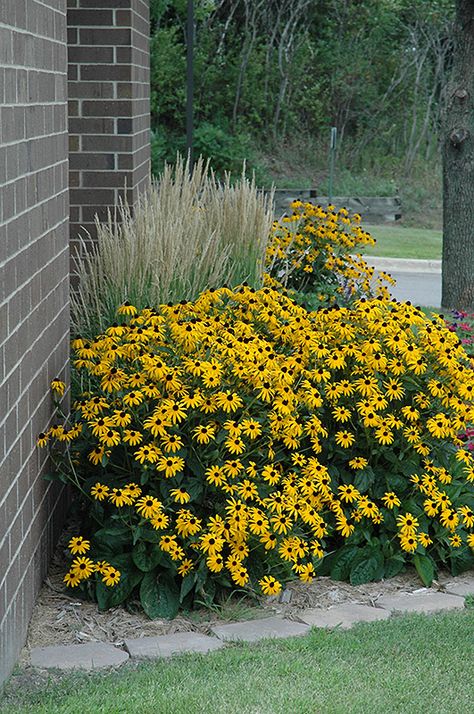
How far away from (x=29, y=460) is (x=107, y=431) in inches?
17.6

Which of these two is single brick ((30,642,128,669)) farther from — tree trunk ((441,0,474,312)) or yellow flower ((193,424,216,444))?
tree trunk ((441,0,474,312))

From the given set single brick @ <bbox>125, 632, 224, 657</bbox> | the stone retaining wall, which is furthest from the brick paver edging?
the stone retaining wall

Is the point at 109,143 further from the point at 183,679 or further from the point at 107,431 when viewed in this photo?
the point at 183,679

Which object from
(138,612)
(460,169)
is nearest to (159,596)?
(138,612)

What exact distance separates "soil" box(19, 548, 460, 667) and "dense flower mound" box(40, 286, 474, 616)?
7 centimetres

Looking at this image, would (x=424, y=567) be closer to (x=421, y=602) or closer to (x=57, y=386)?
(x=421, y=602)

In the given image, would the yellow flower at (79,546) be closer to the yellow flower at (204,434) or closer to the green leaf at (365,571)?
the yellow flower at (204,434)

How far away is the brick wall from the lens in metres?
3.80

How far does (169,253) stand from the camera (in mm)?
6762

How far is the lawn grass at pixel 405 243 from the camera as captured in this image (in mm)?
18672

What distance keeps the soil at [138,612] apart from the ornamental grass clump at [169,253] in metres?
1.94

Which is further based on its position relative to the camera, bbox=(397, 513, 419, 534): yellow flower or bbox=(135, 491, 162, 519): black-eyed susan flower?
bbox=(397, 513, 419, 534): yellow flower

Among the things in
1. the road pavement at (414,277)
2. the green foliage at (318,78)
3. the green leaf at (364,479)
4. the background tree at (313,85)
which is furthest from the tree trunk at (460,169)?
the green foliage at (318,78)

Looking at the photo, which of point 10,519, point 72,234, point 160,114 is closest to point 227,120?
point 160,114
